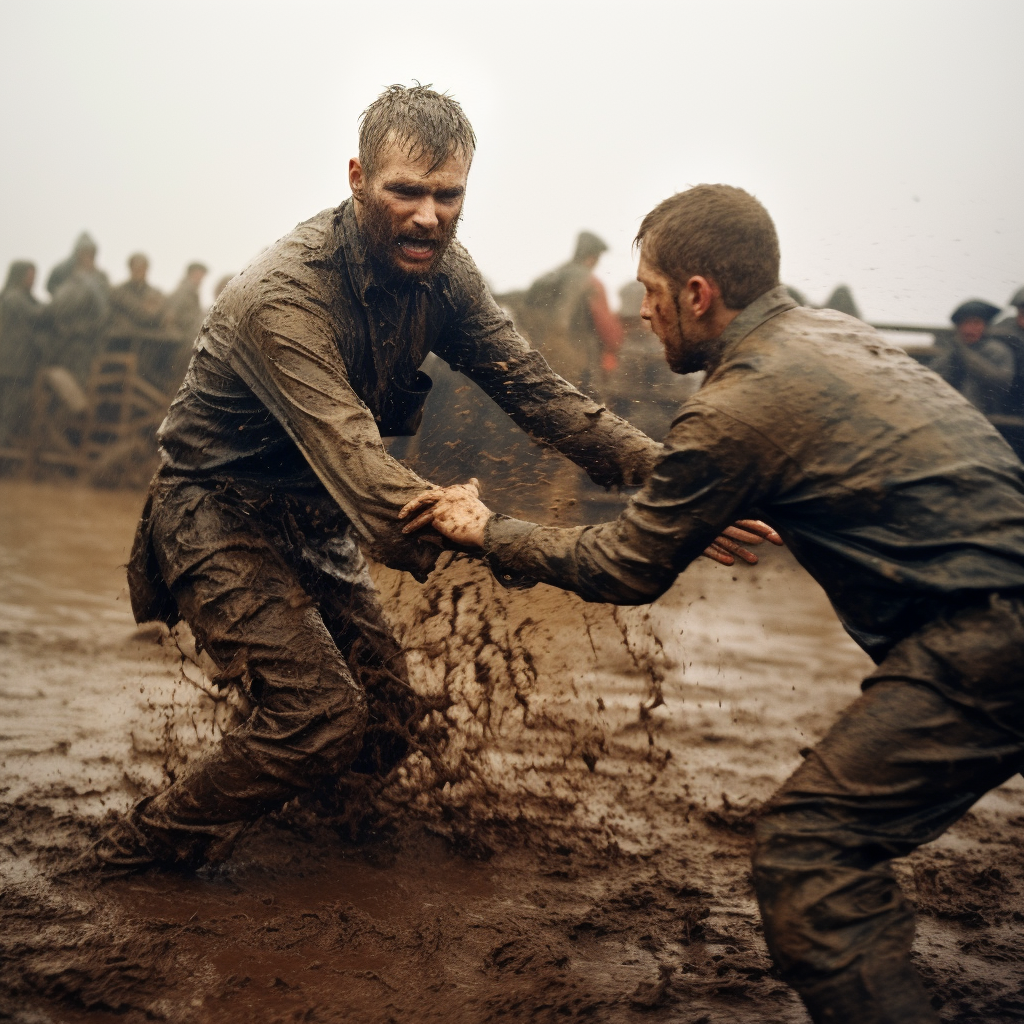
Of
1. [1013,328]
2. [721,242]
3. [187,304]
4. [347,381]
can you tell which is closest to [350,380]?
[347,381]

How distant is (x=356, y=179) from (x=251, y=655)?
1340 mm

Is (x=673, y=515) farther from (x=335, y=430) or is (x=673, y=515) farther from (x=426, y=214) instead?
(x=426, y=214)

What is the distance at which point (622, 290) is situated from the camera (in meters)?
11.9

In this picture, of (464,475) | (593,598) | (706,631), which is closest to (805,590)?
(706,631)

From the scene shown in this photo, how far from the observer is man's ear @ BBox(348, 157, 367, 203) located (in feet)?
9.08

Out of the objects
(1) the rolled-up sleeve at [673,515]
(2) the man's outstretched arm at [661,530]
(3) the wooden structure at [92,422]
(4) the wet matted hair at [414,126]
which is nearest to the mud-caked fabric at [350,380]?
(4) the wet matted hair at [414,126]

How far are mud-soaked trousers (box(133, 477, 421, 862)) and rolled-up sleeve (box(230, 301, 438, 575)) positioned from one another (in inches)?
18.8

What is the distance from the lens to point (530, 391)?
3.13 meters

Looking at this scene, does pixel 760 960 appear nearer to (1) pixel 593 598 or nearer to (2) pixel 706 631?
(1) pixel 593 598

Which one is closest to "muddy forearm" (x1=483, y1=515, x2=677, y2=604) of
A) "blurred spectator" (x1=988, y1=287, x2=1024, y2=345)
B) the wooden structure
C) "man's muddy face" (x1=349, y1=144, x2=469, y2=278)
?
"man's muddy face" (x1=349, y1=144, x2=469, y2=278)

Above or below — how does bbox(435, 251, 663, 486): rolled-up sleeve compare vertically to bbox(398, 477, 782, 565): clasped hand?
above

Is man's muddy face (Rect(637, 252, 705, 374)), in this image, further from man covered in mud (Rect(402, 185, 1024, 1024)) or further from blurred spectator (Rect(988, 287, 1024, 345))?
blurred spectator (Rect(988, 287, 1024, 345))

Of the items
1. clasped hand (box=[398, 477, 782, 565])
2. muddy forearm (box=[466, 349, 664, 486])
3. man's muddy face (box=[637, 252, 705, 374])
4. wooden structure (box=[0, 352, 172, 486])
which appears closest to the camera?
man's muddy face (box=[637, 252, 705, 374])

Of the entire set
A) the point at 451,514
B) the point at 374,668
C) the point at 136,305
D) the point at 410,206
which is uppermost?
the point at 410,206
